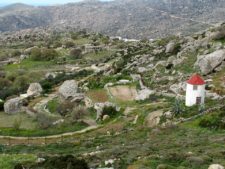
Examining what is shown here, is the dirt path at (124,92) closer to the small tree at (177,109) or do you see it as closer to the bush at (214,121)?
the small tree at (177,109)

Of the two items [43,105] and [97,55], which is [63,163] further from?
[97,55]

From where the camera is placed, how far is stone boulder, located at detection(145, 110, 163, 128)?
44894 millimetres

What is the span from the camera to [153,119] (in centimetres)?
4569

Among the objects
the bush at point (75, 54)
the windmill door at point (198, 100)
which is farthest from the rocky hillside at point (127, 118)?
the bush at point (75, 54)

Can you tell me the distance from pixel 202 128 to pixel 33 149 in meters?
13.8

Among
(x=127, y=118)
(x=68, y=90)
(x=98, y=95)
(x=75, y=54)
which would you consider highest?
(x=127, y=118)

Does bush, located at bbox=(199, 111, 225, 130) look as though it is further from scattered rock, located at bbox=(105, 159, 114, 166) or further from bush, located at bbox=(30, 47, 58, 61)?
bush, located at bbox=(30, 47, 58, 61)

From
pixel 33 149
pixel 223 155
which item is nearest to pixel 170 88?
A: pixel 33 149

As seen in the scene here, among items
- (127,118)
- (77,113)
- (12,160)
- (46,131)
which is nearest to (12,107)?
(77,113)

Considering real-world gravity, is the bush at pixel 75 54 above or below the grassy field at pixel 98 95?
below

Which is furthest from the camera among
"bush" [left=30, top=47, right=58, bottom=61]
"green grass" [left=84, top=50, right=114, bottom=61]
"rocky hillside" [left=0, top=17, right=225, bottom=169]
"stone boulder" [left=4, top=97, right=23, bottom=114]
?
"green grass" [left=84, top=50, right=114, bottom=61]

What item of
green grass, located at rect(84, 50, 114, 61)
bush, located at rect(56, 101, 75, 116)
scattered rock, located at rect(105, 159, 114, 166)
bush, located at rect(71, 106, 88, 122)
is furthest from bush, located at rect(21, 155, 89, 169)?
green grass, located at rect(84, 50, 114, 61)

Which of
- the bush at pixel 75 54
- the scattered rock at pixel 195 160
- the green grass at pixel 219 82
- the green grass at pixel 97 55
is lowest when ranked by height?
the green grass at pixel 97 55

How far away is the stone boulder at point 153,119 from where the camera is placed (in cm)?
4489
